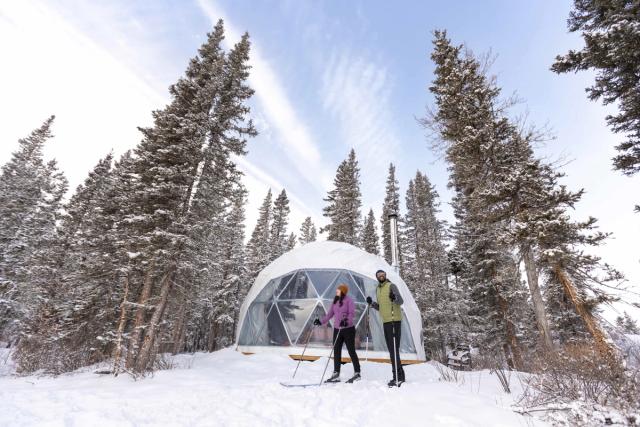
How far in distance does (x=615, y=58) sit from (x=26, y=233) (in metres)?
32.6

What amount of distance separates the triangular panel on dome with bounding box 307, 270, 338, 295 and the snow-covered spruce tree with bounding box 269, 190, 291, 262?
19949mm

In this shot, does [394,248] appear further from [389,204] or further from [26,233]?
[26,233]

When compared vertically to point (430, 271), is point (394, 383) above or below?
below

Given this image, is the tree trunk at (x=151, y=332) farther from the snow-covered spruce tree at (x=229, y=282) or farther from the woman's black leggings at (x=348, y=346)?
the snow-covered spruce tree at (x=229, y=282)

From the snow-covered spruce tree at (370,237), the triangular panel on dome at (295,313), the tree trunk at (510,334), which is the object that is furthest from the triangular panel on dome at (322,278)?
the snow-covered spruce tree at (370,237)

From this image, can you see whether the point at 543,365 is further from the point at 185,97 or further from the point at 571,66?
the point at 185,97

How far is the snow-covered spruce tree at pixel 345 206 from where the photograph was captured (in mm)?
26000

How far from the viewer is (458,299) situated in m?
22.0

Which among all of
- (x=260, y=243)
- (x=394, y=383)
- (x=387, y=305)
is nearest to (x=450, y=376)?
(x=394, y=383)

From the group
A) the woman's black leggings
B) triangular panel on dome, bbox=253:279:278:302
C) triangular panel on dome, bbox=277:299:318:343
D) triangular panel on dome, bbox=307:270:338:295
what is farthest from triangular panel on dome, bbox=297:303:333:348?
the woman's black leggings

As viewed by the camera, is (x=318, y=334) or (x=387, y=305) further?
(x=318, y=334)

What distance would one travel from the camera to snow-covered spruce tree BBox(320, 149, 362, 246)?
26.0 meters

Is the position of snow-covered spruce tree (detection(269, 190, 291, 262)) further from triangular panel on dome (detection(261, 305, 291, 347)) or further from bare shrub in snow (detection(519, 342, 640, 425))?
bare shrub in snow (detection(519, 342, 640, 425))

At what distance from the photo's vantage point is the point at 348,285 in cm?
1162
